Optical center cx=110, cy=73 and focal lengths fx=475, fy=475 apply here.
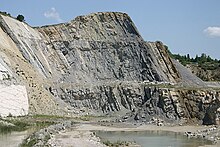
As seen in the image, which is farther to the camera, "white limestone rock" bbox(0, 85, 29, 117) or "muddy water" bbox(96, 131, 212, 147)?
"white limestone rock" bbox(0, 85, 29, 117)

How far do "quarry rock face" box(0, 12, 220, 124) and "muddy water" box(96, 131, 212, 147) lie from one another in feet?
31.7

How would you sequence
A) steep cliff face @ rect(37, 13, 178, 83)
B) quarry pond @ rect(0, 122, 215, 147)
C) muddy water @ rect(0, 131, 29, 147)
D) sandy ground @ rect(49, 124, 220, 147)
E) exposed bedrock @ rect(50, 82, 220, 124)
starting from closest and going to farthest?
muddy water @ rect(0, 131, 29, 147)
sandy ground @ rect(49, 124, 220, 147)
quarry pond @ rect(0, 122, 215, 147)
exposed bedrock @ rect(50, 82, 220, 124)
steep cliff face @ rect(37, 13, 178, 83)

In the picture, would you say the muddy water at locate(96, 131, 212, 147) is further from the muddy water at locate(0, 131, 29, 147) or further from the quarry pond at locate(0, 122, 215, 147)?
the muddy water at locate(0, 131, 29, 147)

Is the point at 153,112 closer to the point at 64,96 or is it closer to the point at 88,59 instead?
the point at 64,96

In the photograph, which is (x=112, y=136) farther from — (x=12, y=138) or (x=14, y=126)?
(x=12, y=138)

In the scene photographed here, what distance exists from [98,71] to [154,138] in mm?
33536

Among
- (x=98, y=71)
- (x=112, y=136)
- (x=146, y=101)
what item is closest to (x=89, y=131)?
(x=112, y=136)

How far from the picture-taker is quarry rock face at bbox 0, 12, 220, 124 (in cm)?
5950

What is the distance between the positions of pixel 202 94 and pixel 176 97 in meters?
3.30

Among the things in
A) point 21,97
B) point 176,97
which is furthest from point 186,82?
point 21,97

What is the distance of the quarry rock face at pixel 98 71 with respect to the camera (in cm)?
5950

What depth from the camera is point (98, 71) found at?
75938mm

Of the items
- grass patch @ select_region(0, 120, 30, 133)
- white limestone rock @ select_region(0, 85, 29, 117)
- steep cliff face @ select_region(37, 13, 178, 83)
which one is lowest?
grass patch @ select_region(0, 120, 30, 133)

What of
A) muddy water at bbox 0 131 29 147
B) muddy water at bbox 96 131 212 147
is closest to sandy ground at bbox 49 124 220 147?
muddy water at bbox 96 131 212 147
